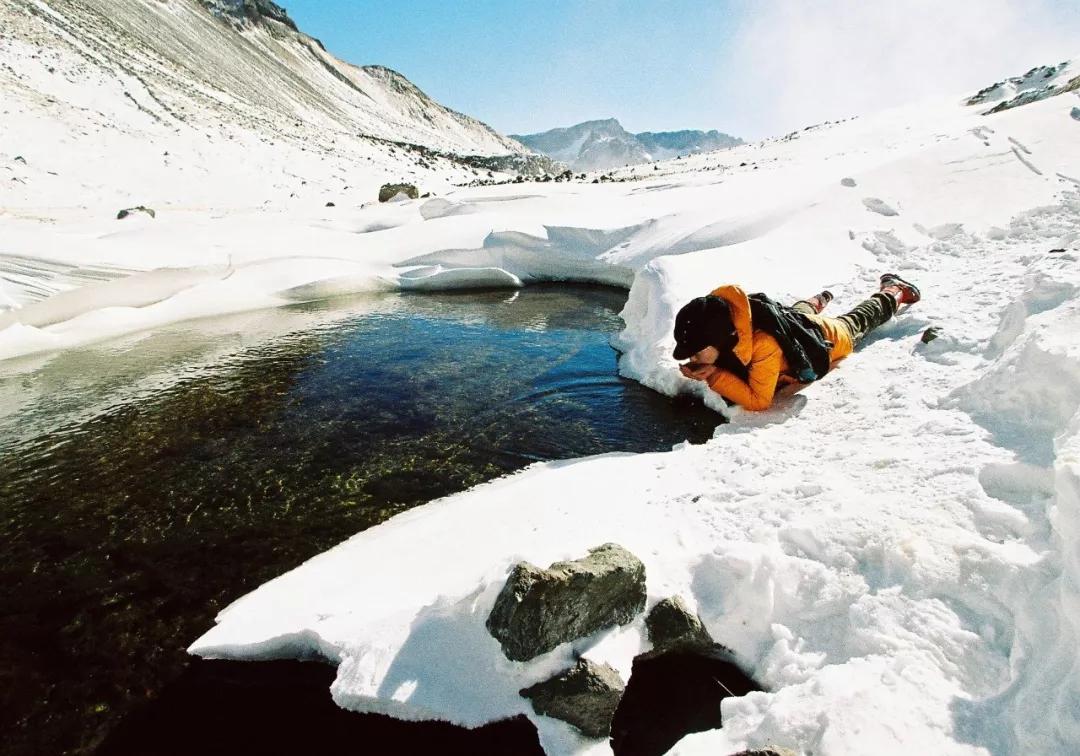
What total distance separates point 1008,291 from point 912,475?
350 cm

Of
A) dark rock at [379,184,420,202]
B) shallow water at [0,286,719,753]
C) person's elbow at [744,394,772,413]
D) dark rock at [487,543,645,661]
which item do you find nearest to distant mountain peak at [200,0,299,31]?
dark rock at [379,184,420,202]

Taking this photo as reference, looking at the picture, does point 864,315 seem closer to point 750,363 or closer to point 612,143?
point 750,363

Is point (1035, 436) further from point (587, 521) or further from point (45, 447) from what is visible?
point (45, 447)

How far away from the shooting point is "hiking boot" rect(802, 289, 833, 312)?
6.48 metres

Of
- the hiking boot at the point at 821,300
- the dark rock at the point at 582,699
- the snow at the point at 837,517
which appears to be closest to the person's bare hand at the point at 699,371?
the snow at the point at 837,517

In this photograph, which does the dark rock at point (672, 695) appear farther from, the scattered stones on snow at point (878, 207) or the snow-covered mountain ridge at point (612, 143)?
the snow-covered mountain ridge at point (612, 143)

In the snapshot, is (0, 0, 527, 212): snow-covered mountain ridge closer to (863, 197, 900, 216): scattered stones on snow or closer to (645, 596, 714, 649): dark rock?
(863, 197, 900, 216): scattered stones on snow

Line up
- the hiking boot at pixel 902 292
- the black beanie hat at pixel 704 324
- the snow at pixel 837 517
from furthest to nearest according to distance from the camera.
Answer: the hiking boot at pixel 902 292, the black beanie hat at pixel 704 324, the snow at pixel 837 517

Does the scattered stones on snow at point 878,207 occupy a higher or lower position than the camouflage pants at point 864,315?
higher

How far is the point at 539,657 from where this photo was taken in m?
2.75

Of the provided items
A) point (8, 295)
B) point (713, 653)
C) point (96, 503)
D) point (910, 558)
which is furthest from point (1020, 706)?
point (8, 295)

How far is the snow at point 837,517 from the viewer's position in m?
2.31

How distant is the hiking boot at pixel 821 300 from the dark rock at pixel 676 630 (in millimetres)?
4623

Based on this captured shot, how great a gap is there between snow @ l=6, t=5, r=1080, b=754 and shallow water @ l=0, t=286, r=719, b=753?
45 centimetres
